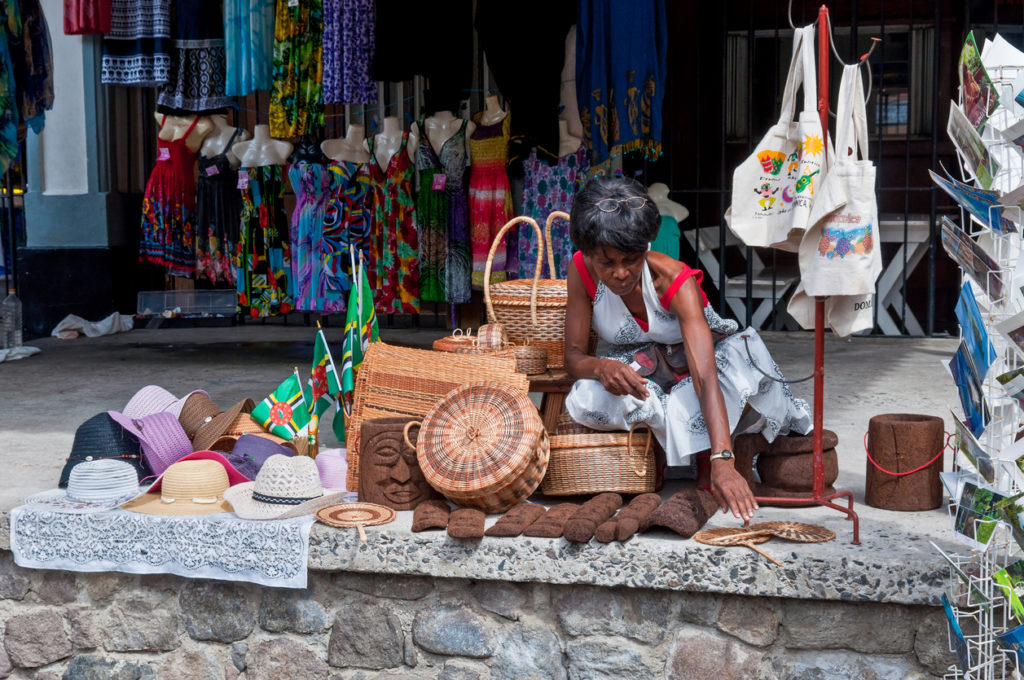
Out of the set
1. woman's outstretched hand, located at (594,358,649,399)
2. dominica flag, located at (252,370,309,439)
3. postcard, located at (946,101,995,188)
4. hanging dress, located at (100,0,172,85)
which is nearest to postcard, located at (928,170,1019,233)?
postcard, located at (946,101,995,188)

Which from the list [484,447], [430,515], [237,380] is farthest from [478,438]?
[237,380]

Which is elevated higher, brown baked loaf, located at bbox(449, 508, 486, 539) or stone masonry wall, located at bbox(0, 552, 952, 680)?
brown baked loaf, located at bbox(449, 508, 486, 539)

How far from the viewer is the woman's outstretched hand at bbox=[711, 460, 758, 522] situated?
10.0 ft

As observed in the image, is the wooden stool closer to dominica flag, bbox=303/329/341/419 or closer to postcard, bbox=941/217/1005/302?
dominica flag, bbox=303/329/341/419

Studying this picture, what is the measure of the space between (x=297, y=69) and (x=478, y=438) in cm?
430

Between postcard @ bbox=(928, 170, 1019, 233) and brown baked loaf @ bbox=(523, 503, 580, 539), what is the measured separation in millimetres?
1379

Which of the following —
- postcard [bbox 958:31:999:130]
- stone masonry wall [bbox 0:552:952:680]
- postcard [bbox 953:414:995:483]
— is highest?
postcard [bbox 958:31:999:130]

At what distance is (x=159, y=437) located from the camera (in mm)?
3859

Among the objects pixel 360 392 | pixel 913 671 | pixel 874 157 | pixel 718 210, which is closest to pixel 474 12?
pixel 718 210

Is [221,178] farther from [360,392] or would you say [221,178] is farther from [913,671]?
[913,671]

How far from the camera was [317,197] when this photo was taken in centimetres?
728

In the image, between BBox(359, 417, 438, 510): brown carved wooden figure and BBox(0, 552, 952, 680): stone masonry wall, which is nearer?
BBox(0, 552, 952, 680): stone masonry wall

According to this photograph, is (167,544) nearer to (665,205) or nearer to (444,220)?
(444,220)

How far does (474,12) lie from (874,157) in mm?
3308
